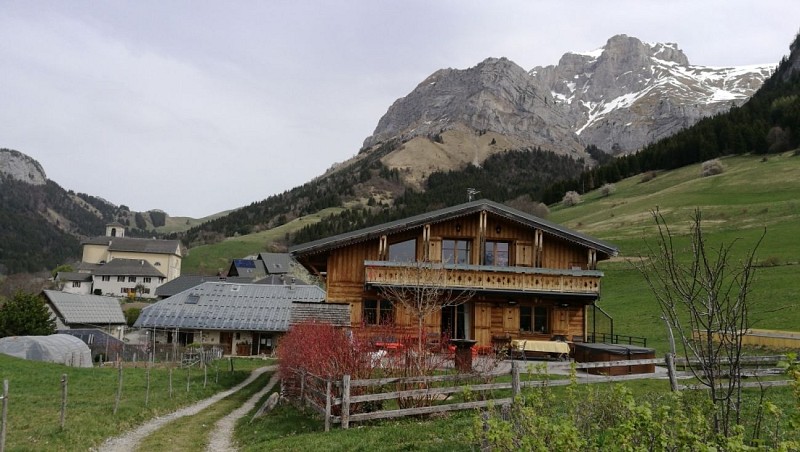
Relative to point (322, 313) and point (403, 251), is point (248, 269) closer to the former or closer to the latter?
point (403, 251)

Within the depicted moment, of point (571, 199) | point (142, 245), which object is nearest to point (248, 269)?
point (142, 245)

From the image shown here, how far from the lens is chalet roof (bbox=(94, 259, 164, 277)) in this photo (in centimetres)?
12000

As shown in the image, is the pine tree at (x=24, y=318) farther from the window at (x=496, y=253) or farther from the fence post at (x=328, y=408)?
the fence post at (x=328, y=408)

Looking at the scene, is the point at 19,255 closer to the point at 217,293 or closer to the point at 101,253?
the point at 101,253

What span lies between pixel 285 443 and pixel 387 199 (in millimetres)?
182742

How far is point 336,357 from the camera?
52.6ft

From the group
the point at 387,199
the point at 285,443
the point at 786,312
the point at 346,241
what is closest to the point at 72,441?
the point at 285,443

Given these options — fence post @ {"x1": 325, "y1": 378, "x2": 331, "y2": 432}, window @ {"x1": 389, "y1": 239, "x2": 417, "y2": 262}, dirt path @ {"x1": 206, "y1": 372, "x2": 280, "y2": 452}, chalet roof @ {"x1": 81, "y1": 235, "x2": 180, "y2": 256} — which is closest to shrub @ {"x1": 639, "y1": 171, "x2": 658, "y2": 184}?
window @ {"x1": 389, "y1": 239, "x2": 417, "y2": 262}

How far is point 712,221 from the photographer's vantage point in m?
68.3

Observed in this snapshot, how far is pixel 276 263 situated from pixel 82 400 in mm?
100686

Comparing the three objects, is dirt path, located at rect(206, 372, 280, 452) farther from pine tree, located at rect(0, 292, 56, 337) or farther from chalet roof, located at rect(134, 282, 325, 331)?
pine tree, located at rect(0, 292, 56, 337)

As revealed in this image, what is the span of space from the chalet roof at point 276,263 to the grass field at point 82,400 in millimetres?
84260

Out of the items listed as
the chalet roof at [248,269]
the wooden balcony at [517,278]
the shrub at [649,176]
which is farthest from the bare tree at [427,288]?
the shrub at [649,176]

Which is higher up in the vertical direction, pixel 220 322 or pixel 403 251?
pixel 403 251
